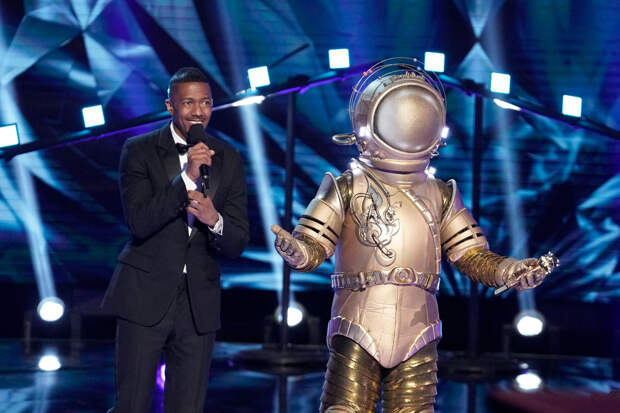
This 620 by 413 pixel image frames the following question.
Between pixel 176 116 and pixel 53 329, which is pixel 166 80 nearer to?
pixel 53 329

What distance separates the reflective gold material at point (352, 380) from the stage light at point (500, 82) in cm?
376

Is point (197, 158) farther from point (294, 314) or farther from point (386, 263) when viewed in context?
point (294, 314)

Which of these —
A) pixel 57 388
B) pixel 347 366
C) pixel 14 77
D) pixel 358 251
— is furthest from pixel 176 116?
pixel 14 77

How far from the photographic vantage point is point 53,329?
7844mm

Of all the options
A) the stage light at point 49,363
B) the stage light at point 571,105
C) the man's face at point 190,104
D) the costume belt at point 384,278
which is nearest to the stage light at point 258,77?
the stage light at point 571,105

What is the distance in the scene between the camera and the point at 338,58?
646 cm

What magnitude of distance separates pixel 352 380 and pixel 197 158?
0.94 m

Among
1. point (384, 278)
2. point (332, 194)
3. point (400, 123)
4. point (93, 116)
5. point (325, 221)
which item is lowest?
point (384, 278)

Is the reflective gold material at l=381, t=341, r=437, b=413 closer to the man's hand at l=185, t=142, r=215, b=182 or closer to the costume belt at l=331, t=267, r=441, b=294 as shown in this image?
the costume belt at l=331, t=267, r=441, b=294

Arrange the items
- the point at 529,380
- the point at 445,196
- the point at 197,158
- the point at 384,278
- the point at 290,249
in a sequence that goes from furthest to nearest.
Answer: the point at 529,380, the point at 445,196, the point at 384,278, the point at 290,249, the point at 197,158

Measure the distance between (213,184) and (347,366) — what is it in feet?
2.68

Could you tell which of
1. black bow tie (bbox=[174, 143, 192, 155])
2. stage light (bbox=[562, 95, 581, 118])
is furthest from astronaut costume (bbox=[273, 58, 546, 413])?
stage light (bbox=[562, 95, 581, 118])

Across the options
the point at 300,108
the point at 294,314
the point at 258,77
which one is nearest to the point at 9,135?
the point at 258,77

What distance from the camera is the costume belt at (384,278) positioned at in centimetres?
320
